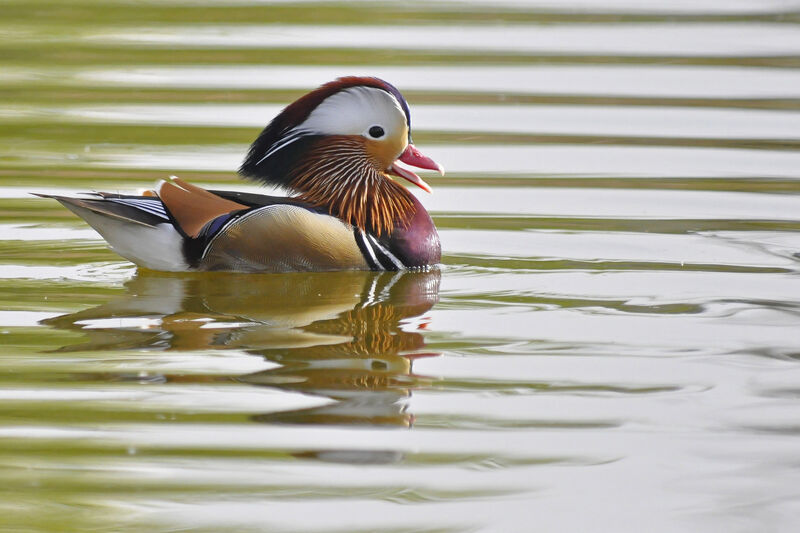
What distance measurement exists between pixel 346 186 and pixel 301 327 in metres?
1.66

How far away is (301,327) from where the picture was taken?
21.7 ft

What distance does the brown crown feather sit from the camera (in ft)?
26.4

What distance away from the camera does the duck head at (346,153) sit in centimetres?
787

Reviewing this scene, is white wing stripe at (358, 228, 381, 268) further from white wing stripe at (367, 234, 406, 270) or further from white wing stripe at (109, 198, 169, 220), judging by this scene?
white wing stripe at (109, 198, 169, 220)

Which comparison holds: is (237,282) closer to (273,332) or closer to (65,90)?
(273,332)

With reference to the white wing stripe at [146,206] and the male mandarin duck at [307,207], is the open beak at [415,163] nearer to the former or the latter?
the male mandarin duck at [307,207]

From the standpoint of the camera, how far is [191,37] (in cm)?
1359

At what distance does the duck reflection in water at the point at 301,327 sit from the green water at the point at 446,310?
0.07 feet

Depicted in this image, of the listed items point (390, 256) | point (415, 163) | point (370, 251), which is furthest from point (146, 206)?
point (415, 163)

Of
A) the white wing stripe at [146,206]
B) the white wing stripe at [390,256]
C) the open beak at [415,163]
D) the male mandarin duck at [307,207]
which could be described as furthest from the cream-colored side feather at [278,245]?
the open beak at [415,163]

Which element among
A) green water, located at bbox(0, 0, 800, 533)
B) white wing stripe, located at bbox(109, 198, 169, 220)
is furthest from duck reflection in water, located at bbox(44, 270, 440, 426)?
white wing stripe, located at bbox(109, 198, 169, 220)

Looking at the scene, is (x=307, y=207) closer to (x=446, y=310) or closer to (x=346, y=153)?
(x=346, y=153)

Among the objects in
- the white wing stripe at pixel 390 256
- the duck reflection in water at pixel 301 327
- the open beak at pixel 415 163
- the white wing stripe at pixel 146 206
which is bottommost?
the duck reflection in water at pixel 301 327

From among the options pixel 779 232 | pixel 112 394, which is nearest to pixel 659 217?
pixel 779 232
